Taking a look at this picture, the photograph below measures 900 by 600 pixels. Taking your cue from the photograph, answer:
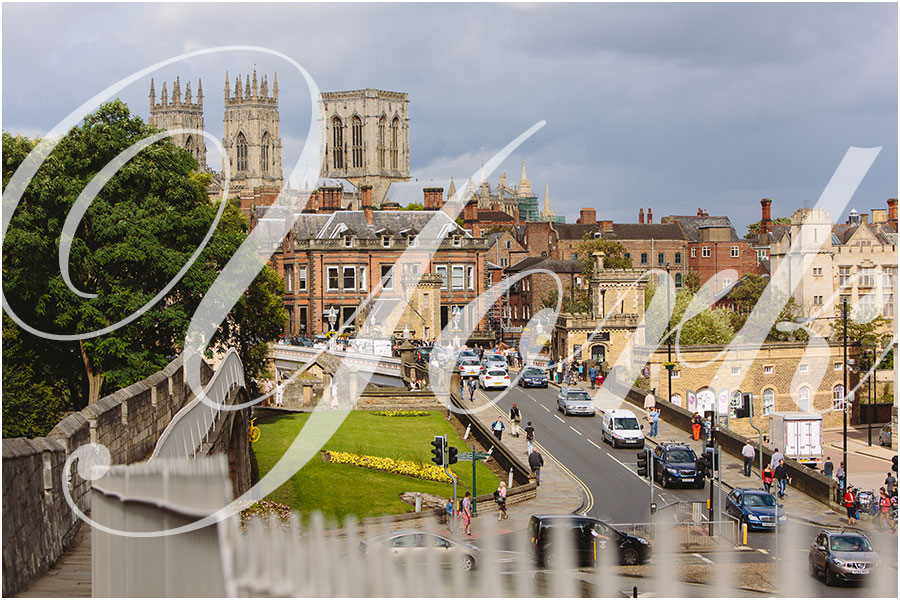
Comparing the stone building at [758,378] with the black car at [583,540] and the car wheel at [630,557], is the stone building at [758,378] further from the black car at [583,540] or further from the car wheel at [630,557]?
the car wheel at [630,557]

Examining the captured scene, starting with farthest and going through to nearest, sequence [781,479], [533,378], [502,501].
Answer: [533,378]
[781,479]
[502,501]

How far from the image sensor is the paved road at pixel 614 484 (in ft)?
82.0

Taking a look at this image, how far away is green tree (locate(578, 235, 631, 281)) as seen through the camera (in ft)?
341

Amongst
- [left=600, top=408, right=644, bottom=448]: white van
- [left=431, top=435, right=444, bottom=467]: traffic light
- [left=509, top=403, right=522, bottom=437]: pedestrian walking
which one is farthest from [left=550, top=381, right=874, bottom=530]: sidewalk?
[left=431, top=435, right=444, bottom=467]: traffic light

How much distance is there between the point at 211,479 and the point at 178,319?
2897 centimetres

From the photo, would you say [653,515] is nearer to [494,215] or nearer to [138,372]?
[138,372]

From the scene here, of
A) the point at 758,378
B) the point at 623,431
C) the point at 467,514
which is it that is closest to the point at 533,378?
the point at 623,431

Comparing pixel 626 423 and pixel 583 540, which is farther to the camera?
pixel 626 423

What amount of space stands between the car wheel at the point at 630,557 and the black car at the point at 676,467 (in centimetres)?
1152

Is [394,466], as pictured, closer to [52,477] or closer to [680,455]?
[680,455]

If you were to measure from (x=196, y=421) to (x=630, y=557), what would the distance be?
10947mm

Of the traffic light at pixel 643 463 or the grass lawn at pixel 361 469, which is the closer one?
the traffic light at pixel 643 463

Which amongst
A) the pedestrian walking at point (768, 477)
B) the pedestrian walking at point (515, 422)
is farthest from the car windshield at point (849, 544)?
the pedestrian walking at point (515, 422)

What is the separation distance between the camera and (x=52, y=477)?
13.7m
